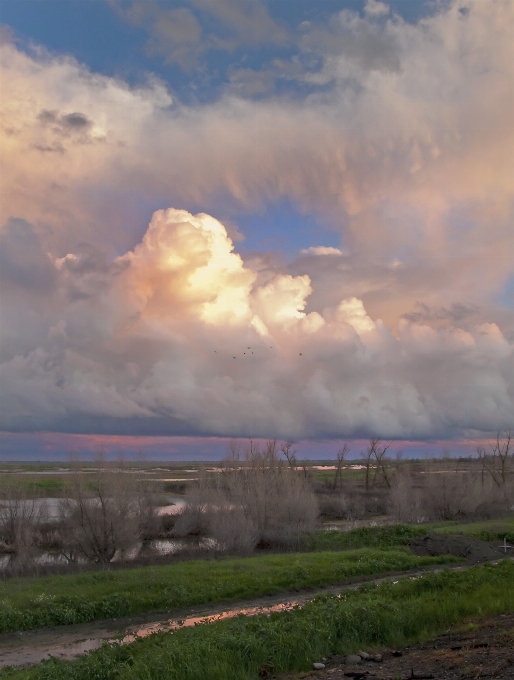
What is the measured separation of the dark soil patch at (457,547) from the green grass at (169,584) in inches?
77.7

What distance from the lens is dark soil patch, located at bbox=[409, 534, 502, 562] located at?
31.6 metres

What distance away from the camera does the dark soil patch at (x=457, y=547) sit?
31631 millimetres

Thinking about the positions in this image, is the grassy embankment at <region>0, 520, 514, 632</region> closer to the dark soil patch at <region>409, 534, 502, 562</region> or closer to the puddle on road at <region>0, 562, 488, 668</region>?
the puddle on road at <region>0, 562, 488, 668</region>

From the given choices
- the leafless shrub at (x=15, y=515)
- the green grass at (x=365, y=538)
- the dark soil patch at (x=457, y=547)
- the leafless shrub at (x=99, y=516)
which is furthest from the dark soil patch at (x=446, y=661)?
the leafless shrub at (x=15, y=515)

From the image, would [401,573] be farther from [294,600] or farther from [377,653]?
[377,653]

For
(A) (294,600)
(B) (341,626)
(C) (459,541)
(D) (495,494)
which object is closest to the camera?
(B) (341,626)

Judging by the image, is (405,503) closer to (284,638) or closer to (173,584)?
(173,584)

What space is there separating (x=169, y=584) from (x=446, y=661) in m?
15.0

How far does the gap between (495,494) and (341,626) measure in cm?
4945

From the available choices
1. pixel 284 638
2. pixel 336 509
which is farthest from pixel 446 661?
pixel 336 509

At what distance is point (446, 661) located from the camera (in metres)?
11.1

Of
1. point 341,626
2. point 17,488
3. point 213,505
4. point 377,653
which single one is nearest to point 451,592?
point 341,626

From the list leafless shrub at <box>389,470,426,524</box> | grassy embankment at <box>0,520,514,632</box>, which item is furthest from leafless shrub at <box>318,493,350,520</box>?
grassy embankment at <box>0,520,514,632</box>

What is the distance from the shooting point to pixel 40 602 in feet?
69.7
